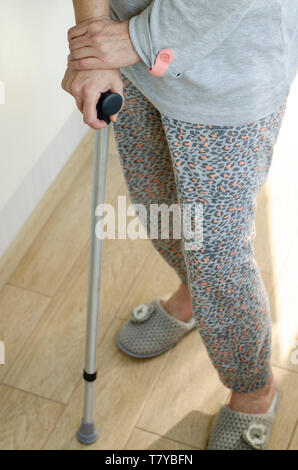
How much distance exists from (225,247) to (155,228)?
A: 1.04ft

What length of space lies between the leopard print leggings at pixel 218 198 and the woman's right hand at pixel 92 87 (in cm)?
11

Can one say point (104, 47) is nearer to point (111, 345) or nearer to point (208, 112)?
point (208, 112)

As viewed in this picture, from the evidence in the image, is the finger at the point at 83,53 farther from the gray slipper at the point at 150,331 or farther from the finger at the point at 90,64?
the gray slipper at the point at 150,331

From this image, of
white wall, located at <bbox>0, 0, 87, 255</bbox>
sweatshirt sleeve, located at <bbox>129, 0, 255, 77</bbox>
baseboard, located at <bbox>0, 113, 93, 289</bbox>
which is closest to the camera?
sweatshirt sleeve, located at <bbox>129, 0, 255, 77</bbox>

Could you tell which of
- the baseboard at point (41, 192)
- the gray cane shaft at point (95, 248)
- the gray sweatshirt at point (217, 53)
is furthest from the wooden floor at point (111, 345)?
the gray sweatshirt at point (217, 53)

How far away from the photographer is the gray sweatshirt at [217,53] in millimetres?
891

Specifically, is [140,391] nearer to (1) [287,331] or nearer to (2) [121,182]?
(1) [287,331]

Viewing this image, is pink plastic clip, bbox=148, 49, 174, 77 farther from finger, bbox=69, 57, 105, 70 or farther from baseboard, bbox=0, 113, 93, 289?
baseboard, bbox=0, 113, 93, 289

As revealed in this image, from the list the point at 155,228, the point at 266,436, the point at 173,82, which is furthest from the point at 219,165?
the point at 266,436

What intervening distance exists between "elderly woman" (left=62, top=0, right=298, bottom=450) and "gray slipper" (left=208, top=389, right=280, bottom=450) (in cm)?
11

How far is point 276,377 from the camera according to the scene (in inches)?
60.9

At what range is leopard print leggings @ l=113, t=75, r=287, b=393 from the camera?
3.41ft

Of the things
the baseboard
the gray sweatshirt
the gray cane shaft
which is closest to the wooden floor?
the baseboard

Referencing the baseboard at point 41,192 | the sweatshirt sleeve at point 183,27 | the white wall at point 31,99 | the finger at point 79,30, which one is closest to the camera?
the sweatshirt sleeve at point 183,27
